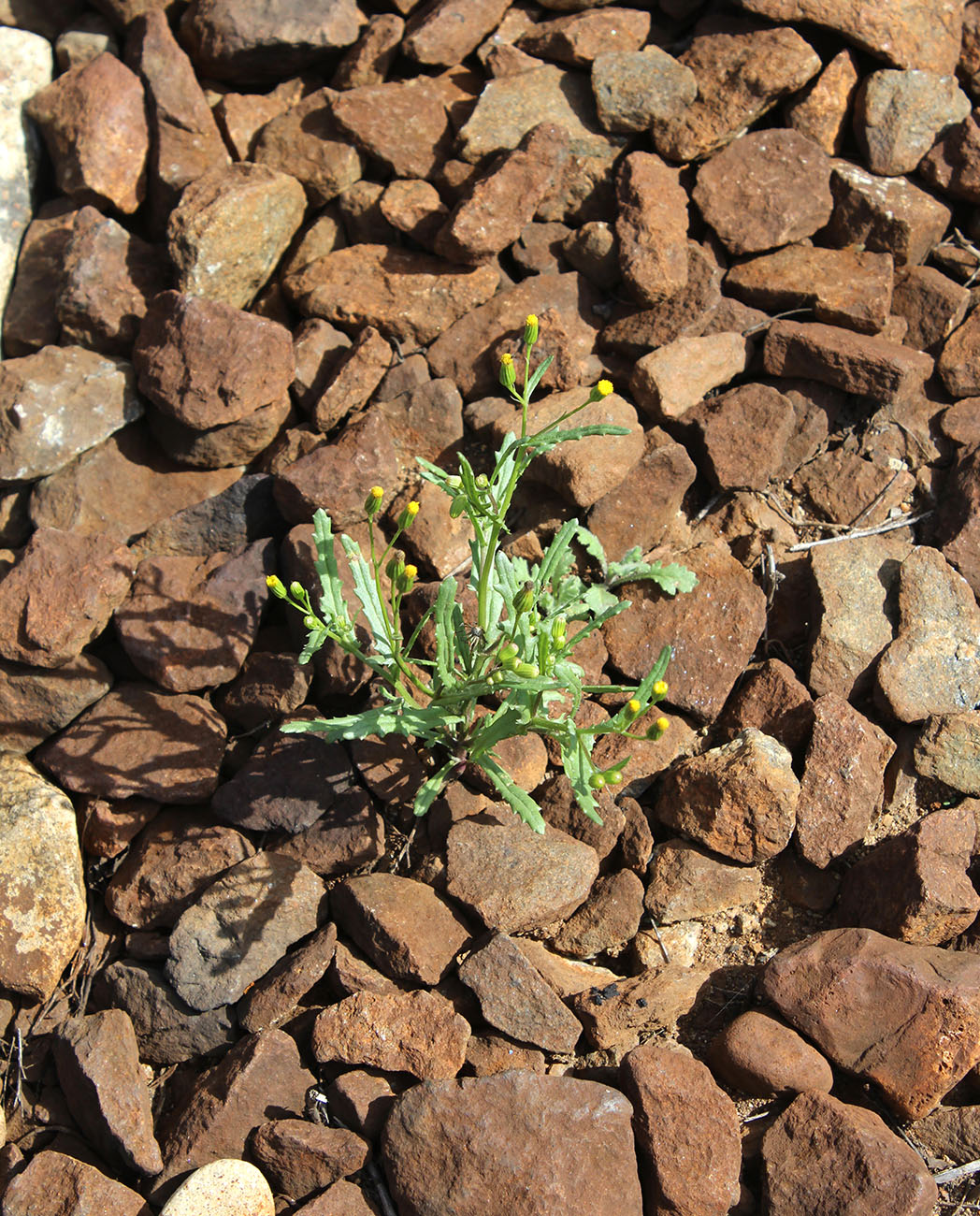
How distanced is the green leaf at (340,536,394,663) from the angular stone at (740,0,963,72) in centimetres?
261

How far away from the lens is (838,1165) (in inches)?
89.4

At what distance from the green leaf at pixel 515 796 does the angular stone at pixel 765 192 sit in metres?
2.17

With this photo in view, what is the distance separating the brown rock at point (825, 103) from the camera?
12.4ft

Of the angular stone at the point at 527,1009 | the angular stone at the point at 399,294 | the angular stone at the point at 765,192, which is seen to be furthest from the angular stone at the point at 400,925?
the angular stone at the point at 765,192

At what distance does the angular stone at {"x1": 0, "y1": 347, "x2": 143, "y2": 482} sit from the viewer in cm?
340

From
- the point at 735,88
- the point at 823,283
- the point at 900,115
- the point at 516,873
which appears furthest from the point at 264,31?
the point at 516,873

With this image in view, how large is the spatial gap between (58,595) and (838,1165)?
260cm

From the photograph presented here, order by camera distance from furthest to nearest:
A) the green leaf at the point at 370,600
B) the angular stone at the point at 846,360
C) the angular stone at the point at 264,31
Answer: the angular stone at the point at 264,31 → the angular stone at the point at 846,360 → the green leaf at the point at 370,600

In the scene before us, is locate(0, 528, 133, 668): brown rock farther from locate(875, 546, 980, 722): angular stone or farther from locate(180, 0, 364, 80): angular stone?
locate(875, 546, 980, 722): angular stone

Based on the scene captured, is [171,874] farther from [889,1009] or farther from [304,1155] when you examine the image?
[889,1009]

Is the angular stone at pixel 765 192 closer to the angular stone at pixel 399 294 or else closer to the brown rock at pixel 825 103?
the brown rock at pixel 825 103

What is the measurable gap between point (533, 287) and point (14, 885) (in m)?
2.56

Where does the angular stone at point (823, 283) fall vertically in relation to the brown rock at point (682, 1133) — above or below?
above

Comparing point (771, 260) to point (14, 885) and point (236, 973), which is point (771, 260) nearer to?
point (236, 973)
